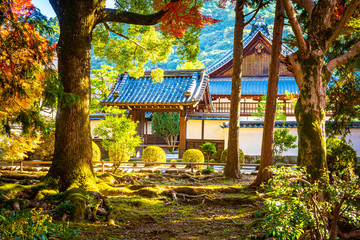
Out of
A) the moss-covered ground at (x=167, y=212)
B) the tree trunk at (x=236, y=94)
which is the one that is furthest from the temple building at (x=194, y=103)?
the moss-covered ground at (x=167, y=212)

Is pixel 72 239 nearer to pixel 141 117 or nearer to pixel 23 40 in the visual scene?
pixel 23 40

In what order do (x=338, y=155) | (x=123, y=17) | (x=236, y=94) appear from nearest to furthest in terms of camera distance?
(x=123, y=17) → (x=338, y=155) → (x=236, y=94)

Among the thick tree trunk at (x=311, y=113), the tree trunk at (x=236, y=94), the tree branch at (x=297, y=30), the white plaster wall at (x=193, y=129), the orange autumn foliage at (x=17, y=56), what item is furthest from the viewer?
the white plaster wall at (x=193, y=129)

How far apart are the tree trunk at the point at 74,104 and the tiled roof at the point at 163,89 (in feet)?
35.6

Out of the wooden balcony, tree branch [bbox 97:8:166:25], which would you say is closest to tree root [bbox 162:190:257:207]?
tree branch [bbox 97:8:166:25]

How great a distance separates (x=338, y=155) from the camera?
10.3 m

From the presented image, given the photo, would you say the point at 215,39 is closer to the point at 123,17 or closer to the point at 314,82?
the point at 123,17

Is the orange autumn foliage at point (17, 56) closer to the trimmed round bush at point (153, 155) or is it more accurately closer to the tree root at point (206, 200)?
the tree root at point (206, 200)

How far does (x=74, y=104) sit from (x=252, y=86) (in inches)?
830

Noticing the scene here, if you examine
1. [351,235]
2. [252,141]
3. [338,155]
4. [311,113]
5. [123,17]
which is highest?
[123,17]

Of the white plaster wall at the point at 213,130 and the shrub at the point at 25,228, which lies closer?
the shrub at the point at 25,228

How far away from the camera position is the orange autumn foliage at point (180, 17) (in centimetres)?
881

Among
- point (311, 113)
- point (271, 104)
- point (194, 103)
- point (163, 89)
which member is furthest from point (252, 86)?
point (311, 113)

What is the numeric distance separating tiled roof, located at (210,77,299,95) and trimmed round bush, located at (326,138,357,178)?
49.5ft
